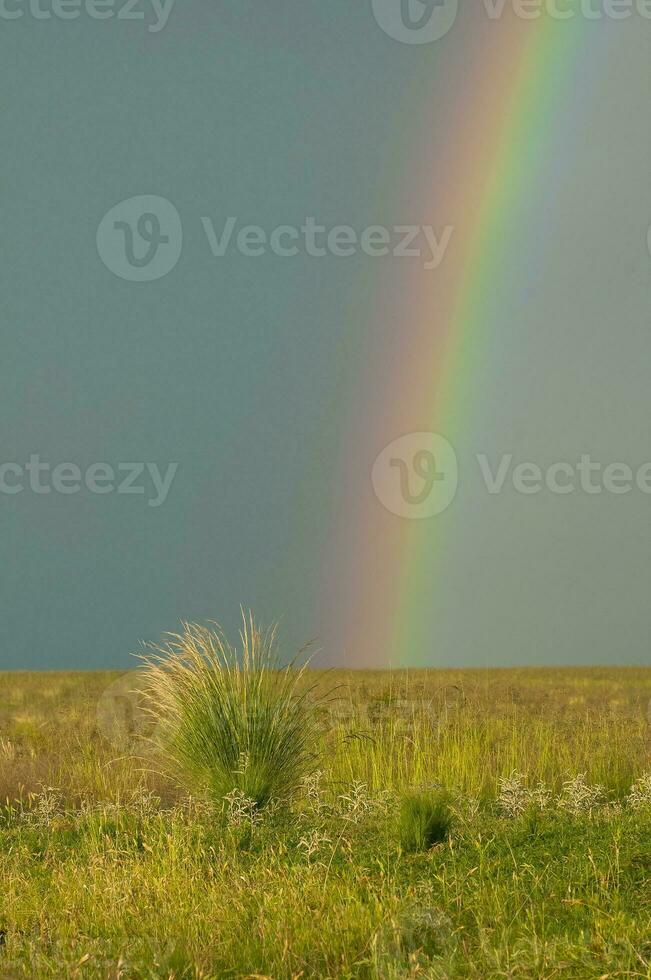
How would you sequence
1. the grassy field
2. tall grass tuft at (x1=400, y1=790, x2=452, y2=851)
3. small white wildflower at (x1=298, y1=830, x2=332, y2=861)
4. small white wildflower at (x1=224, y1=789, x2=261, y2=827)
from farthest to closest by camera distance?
1. small white wildflower at (x1=224, y1=789, x2=261, y2=827)
2. tall grass tuft at (x1=400, y1=790, x2=452, y2=851)
3. small white wildflower at (x1=298, y1=830, x2=332, y2=861)
4. the grassy field

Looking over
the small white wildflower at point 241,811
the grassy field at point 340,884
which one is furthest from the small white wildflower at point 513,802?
the small white wildflower at point 241,811

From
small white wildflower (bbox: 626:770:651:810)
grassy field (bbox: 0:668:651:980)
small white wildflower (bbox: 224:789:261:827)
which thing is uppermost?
small white wildflower (bbox: 626:770:651:810)

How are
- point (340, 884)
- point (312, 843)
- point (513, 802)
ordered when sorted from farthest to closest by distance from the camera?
point (513, 802)
point (312, 843)
point (340, 884)

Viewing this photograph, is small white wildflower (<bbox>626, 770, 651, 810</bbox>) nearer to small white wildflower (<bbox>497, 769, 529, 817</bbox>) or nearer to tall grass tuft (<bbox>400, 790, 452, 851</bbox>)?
small white wildflower (<bbox>497, 769, 529, 817</bbox>)

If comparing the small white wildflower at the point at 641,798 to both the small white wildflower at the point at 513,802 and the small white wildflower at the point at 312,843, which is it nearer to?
the small white wildflower at the point at 513,802

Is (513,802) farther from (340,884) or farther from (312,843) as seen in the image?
(340,884)

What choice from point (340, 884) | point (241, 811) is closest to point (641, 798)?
point (241, 811)

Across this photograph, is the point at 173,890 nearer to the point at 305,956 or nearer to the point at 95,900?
the point at 95,900

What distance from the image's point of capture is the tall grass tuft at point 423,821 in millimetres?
6809

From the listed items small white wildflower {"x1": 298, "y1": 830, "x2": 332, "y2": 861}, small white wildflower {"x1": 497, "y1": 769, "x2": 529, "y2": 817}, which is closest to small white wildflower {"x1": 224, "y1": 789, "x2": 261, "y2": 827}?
small white wildflower {"x1": 298, "y1": 830, "x2": 332, "y2": 861}

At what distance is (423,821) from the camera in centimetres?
691

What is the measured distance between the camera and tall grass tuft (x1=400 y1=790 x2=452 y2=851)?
681 cm

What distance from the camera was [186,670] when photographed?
9.38 m

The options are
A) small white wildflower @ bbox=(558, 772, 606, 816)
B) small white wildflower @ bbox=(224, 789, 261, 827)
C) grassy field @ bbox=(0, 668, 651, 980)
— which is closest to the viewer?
grassy field @ bbox=(0, 668, 651, 980)
